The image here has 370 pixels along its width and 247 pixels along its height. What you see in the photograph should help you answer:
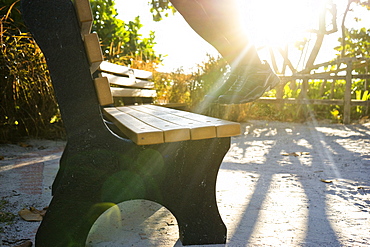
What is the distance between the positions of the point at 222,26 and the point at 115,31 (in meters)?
6.41

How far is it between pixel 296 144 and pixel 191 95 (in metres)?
2.91

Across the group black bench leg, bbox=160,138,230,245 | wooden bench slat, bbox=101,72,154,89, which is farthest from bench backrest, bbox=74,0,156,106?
black bench leg, bbox=160,138,230,245

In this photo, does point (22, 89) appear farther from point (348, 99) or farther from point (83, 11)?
point (348, 99)

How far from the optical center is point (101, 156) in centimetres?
160

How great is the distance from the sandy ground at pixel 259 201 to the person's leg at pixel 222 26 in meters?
1.04

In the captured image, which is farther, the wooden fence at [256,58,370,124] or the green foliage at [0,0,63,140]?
the wooden fence at [256,58,370,124]

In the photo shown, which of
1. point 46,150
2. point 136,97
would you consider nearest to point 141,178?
point 136,97

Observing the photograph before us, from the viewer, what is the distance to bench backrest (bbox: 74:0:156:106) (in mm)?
1497

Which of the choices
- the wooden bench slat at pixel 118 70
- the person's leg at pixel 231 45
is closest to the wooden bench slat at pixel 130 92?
the wooden bench slat at pixel 118 70

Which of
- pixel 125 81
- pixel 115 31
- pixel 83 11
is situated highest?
pixel 115 31

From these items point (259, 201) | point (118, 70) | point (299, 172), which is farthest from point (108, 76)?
point (299, 172)

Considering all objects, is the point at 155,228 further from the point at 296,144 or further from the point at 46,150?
the point at 296,144

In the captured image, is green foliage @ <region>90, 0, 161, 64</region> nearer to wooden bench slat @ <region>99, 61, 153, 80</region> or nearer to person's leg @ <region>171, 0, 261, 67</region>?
wooden bench slat @ <region>99, 61, 153, 80</region>

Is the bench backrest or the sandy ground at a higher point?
the bench backrest
